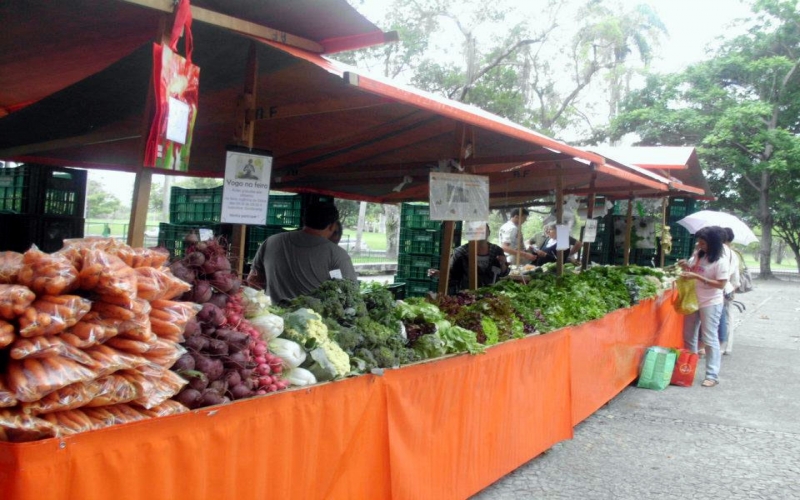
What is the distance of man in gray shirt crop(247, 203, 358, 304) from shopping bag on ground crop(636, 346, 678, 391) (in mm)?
4727

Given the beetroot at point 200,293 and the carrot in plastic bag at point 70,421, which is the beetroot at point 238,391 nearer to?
the beetroot at point 200,293

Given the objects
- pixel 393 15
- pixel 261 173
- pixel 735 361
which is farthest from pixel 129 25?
pixel 393 15

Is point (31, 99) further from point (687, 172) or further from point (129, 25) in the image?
point (687, 172)

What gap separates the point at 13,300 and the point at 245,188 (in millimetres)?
1949

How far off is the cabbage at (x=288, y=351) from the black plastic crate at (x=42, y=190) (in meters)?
5.15

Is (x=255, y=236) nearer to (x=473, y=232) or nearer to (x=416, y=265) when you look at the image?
(x=416, y=265)

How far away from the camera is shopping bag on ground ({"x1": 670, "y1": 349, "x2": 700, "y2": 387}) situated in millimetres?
8094

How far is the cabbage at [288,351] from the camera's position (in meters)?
2.94

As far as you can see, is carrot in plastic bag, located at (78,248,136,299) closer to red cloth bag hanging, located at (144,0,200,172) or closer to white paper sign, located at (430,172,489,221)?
red cloth bag hanging, located at (144,0,200,172)

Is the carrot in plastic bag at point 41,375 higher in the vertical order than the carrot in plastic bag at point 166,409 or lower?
higher

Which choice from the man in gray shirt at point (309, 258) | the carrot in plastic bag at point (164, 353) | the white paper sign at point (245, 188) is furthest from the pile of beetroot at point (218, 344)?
the man in gray shirt at point (309, 258)

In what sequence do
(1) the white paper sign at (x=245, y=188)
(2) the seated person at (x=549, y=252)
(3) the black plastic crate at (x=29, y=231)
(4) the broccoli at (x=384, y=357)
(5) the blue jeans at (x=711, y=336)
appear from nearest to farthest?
(4) the broccoli at (x=384, y=357) < (1) the white paper sign at (x=245, y=188) < (3) the black plastic crate at (x=29, y=231) < (5) the blue jeans at (x=711, y=336) < (2) the seated person at (x=549, y=252)

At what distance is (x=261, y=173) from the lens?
389 centimetres

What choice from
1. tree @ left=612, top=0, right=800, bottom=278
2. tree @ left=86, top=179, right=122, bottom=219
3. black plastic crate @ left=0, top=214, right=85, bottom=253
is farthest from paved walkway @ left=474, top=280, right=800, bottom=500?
tree @ left=86, top=179, right=122, bottom=219
